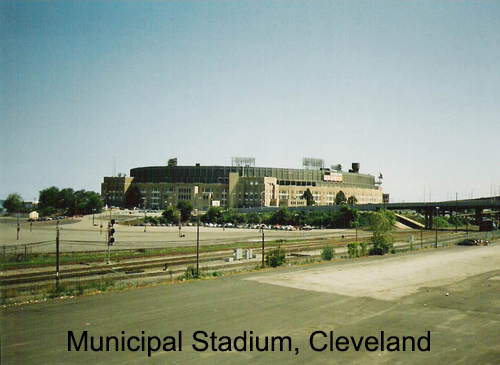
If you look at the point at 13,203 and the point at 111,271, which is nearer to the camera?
the point at 111,271

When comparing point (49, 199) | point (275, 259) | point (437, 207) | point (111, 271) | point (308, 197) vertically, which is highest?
point (308, 197)

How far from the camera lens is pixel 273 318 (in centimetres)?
1972

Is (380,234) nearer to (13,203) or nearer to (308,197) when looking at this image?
(308,197)

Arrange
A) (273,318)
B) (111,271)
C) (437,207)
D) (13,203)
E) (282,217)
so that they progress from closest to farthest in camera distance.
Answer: (273,318) < (111,271) < (437,207) < (282,217) < (13,203)

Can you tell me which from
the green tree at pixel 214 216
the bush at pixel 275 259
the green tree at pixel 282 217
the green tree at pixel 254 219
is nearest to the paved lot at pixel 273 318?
the bush at pixel 275 259

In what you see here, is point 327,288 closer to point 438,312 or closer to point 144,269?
point 438,312

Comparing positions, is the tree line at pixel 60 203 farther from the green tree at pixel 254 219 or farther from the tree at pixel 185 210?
the green tree at pixel 254 219

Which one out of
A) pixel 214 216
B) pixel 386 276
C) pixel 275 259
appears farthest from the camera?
pixel 214 216

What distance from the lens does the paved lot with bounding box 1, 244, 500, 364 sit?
14602mm

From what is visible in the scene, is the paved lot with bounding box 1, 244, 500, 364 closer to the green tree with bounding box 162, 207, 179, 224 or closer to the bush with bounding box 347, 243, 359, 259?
the bush with bounding box 347, 243, 359, 259

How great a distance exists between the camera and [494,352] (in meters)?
15.3

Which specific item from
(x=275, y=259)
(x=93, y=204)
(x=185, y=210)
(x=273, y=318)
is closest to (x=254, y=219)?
(x=185, y=210)

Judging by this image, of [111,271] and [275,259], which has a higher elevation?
[275,259]

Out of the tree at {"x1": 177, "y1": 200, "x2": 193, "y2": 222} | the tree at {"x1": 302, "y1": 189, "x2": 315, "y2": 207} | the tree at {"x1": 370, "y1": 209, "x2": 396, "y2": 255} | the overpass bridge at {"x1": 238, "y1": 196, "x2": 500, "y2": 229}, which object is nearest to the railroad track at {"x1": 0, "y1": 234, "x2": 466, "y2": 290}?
the tree at {"x1": 370, "y1": 209, "x2": 396, "y2": 255}
